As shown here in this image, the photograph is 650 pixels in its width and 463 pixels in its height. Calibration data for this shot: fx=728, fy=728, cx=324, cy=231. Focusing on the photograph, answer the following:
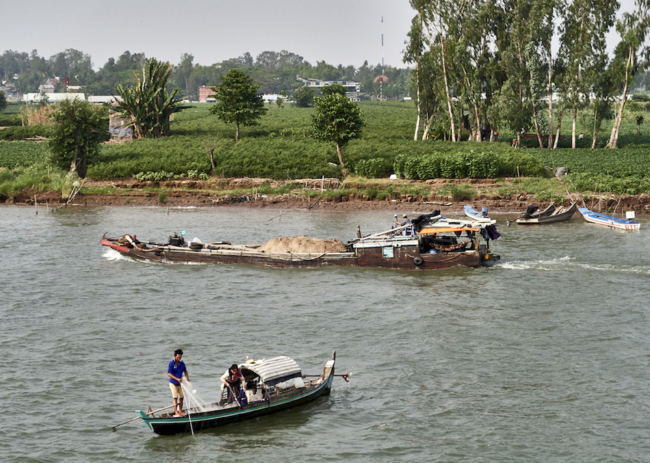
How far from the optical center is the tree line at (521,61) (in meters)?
62.3

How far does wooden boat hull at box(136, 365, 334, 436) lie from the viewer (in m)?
17.3

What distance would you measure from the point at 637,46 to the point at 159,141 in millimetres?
44701

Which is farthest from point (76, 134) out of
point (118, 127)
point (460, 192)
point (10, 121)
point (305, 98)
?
point (305, 98)

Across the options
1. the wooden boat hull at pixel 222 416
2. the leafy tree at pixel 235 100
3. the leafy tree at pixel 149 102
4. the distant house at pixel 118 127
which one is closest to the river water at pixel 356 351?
the wooden boat hull at pixel 222 416

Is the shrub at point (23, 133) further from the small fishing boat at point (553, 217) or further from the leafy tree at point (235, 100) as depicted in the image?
the small fishing boat at point (553, 217)

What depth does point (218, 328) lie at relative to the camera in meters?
25.9

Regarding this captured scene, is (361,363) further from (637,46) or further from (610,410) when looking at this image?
(637,46)

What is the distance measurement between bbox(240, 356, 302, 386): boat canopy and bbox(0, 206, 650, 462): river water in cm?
118

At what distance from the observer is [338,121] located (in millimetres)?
60969

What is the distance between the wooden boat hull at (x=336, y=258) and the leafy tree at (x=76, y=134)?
100 ft

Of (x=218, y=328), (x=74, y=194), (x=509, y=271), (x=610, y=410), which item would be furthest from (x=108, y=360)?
(x=74, y=194)

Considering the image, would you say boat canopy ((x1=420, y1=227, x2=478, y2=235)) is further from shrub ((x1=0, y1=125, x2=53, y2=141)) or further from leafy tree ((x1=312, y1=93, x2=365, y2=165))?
shrub ((x1=0, y1=125, x2=53, y2=141))

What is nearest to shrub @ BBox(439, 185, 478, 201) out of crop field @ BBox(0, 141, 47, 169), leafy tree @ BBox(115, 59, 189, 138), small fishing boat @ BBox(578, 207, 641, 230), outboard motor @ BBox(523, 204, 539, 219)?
outboard motor @ BBox(523, 204, 539, 219)

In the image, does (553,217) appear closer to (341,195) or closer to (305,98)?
(341,195)
